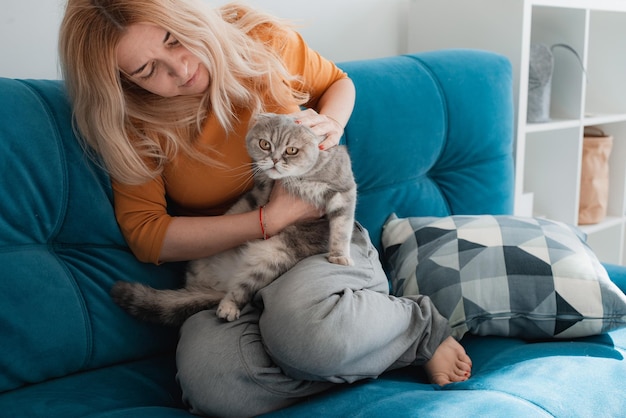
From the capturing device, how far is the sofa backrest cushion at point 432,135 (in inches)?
66.5

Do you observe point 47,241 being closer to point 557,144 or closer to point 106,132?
point 106,132

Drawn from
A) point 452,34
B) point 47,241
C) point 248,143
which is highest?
point 452,34

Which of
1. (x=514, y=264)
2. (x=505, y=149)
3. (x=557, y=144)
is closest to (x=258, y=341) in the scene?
(x=514, y=264)

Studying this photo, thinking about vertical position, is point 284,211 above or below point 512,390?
above

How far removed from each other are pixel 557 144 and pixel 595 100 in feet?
1.52

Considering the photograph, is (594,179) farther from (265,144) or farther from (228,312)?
(228,312)

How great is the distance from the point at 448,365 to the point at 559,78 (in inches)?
61.2

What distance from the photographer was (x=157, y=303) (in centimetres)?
131

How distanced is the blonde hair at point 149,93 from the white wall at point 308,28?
9.1 inches

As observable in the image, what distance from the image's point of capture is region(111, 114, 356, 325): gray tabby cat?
1310 mm

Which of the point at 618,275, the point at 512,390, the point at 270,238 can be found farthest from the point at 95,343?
the point at 618,275

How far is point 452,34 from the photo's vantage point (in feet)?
7.48

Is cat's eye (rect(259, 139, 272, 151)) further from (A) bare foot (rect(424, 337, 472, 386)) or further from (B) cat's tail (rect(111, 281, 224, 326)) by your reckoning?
(A) bare foot (rect(424, 337, 472, 386))

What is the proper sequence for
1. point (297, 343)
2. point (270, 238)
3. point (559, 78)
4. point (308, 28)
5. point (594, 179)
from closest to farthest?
point (297, 343), point (270, 238), point (308, 28), point (559, 78), point (594, 179)
